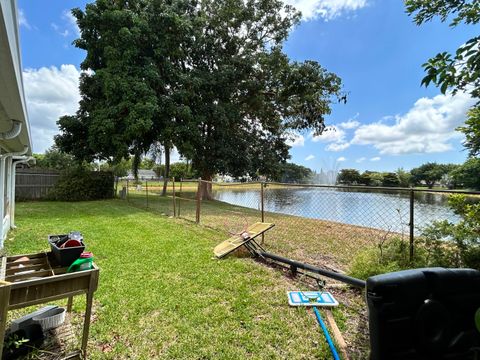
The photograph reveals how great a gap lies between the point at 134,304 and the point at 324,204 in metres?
4.27

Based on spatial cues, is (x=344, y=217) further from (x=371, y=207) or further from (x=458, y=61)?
(x=458, y=61)

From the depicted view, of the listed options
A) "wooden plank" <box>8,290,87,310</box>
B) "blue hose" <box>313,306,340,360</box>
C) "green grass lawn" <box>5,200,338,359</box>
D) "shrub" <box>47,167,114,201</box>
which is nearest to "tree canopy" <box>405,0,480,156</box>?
"blue hose" <box>313,306,340,360</box>

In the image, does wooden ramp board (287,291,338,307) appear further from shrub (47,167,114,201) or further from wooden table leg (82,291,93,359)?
shrub (47,167,114,201)

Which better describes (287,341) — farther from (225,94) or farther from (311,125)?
(311,125)

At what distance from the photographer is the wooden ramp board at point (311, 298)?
9.66ft

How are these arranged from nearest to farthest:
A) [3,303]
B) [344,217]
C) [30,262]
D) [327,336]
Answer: [3,303] < [30,262] < [327,336] < [344,217]

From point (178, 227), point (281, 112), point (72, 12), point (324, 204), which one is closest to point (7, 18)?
point (324, 204)

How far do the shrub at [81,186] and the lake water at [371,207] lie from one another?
10728 mm

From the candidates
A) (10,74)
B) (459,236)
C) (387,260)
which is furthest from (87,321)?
(459,236)

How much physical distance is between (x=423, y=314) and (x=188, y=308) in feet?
6.93

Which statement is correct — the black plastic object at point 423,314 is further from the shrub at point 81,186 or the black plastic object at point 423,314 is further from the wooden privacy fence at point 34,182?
the wooden privacy fence at point 34,182

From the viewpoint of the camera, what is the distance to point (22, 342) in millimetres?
1932

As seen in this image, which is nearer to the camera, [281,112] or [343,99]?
[343,99]

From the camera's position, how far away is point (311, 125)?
17.2 metres
